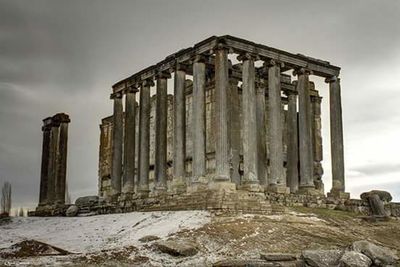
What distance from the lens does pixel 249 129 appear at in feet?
95.8

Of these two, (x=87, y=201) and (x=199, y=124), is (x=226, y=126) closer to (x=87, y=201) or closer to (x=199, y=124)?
(x=199, y=124)

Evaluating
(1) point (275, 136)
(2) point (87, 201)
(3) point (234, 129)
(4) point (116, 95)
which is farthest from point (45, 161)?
(1) point (275, 136)

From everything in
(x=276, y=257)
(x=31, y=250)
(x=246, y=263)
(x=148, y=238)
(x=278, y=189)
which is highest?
(x=278, y=189)

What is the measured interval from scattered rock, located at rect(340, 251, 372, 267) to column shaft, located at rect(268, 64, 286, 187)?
12390 mm

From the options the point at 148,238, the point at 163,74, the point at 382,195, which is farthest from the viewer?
the point at 382,195

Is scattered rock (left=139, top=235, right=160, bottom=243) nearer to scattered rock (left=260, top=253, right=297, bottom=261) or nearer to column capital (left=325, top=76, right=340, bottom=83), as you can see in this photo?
scattered rock (left=260, top=253, right=297, bottom=261)

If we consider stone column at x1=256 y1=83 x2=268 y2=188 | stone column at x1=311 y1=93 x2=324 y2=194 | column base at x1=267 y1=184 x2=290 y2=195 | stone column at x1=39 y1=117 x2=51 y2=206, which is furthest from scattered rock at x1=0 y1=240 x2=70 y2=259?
stone column at x1=311 y1=93 x2=324 y2=194

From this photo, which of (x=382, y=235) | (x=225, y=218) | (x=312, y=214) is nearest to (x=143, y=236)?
(x=225, y=218)

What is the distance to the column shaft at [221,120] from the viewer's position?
27.8m

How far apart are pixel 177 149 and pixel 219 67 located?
19.3 feet

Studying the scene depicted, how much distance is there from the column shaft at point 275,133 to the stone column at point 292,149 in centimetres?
325

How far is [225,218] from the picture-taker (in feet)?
79.0

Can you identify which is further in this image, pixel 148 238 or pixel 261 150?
pixel 261 150

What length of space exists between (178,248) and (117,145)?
1950cm
